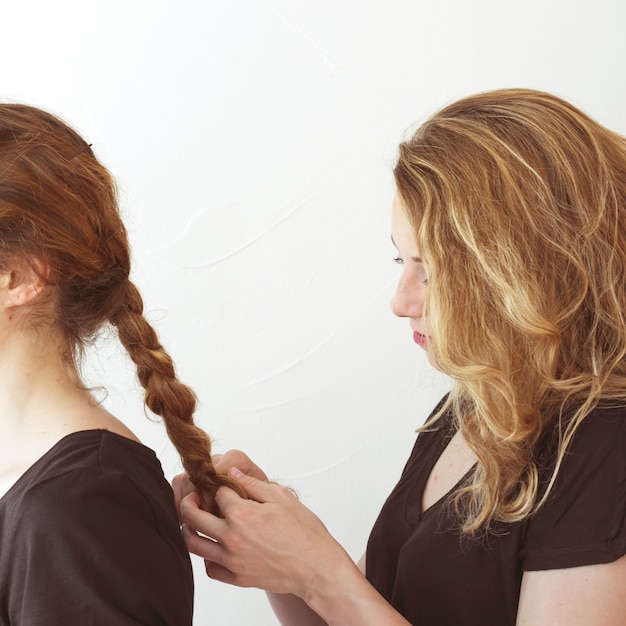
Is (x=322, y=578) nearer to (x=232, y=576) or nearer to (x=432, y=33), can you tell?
(x=232, y=576)

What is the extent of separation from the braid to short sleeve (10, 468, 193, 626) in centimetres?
12

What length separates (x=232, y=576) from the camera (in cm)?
97

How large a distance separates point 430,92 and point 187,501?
0.76m

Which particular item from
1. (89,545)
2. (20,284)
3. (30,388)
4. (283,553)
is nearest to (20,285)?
(20,284)

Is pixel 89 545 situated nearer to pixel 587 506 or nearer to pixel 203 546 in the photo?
pixel 203 546

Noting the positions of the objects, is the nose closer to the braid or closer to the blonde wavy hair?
the blonde wavy hair

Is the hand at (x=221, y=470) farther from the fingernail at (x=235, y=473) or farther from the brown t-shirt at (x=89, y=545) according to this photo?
the brown t-shirt at (x=89, y=545)

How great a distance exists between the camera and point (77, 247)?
34.5 inches

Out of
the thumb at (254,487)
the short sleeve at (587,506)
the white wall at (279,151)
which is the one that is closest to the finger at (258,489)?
the thumb at (254,487)

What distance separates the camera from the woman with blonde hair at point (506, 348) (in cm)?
91

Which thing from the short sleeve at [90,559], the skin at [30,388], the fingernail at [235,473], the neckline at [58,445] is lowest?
the fingernail at [235,473]

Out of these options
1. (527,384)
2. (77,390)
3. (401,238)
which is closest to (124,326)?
(77,390)

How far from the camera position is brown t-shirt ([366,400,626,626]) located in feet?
2.82

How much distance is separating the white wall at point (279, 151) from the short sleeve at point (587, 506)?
533mm
